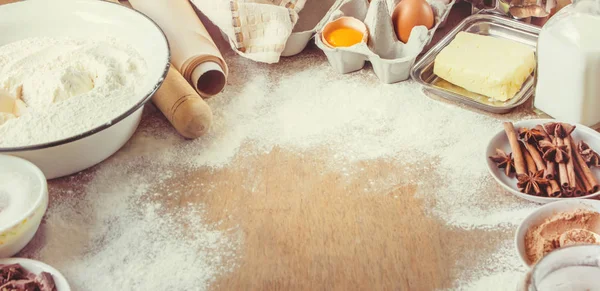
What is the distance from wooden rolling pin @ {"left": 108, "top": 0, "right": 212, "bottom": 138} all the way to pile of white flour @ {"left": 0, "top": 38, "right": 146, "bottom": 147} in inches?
2.4

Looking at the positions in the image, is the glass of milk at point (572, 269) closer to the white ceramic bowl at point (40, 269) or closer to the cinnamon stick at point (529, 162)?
the cinnamon stick at point (529, 162)

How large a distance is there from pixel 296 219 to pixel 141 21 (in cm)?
56

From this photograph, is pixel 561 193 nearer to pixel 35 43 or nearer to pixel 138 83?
pixel 138 83

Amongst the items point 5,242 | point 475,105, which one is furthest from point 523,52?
point 5,242

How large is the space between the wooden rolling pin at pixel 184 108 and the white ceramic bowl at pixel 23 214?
27 centimetres

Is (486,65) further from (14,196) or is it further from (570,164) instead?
(14,196)

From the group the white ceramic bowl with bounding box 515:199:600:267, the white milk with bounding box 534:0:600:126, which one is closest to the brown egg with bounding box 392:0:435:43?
the white milk with bounding box 534:0:600:126

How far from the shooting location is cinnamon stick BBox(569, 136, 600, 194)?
88cm

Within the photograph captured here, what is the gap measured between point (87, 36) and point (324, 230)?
2.33 feet

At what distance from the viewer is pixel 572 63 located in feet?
3.13

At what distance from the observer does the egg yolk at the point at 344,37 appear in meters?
1.23

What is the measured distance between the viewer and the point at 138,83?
3.47ft

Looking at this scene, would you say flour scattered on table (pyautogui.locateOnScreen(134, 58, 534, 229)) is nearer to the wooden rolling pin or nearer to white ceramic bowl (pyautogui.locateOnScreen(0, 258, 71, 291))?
the wooden rolling pin

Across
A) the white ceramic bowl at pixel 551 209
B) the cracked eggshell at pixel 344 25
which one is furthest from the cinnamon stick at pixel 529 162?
the cracked eggshell at pixel 344 25
